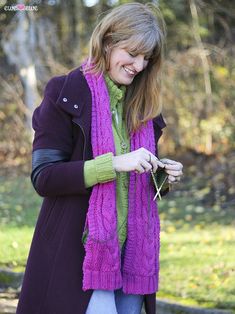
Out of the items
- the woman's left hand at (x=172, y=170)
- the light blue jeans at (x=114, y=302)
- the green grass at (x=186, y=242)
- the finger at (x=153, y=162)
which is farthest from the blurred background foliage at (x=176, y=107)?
the finger at (x=153, y=162)

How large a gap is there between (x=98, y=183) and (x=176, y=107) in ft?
33.5

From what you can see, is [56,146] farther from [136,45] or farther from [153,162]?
[136,45]

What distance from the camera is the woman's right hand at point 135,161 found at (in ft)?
8.61

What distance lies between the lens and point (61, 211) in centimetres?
279

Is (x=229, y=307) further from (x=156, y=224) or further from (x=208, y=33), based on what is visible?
(x=208, y=33)

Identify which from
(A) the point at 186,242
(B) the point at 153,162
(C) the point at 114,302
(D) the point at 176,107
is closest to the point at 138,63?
(B) the point at 153,162

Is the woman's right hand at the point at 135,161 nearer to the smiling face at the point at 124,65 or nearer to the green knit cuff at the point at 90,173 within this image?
the green knit cuff at the point at 90,173

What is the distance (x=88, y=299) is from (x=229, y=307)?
2268 mm

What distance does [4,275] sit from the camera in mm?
5711

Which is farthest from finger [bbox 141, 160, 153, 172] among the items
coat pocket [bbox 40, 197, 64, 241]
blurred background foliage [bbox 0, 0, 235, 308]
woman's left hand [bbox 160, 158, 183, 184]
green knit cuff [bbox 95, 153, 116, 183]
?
blurred background foliage [bbox 0, 0, 235, 308]

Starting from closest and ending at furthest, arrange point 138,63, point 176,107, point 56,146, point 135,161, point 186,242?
point 135,161, point 56,146, point 138,63, point 186,242, point 176,107

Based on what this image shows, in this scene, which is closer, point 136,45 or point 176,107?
point 136,45

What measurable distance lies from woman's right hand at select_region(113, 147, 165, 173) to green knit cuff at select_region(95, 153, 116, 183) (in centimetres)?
2

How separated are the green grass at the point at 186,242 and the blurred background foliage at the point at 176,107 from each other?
0.05 ft
